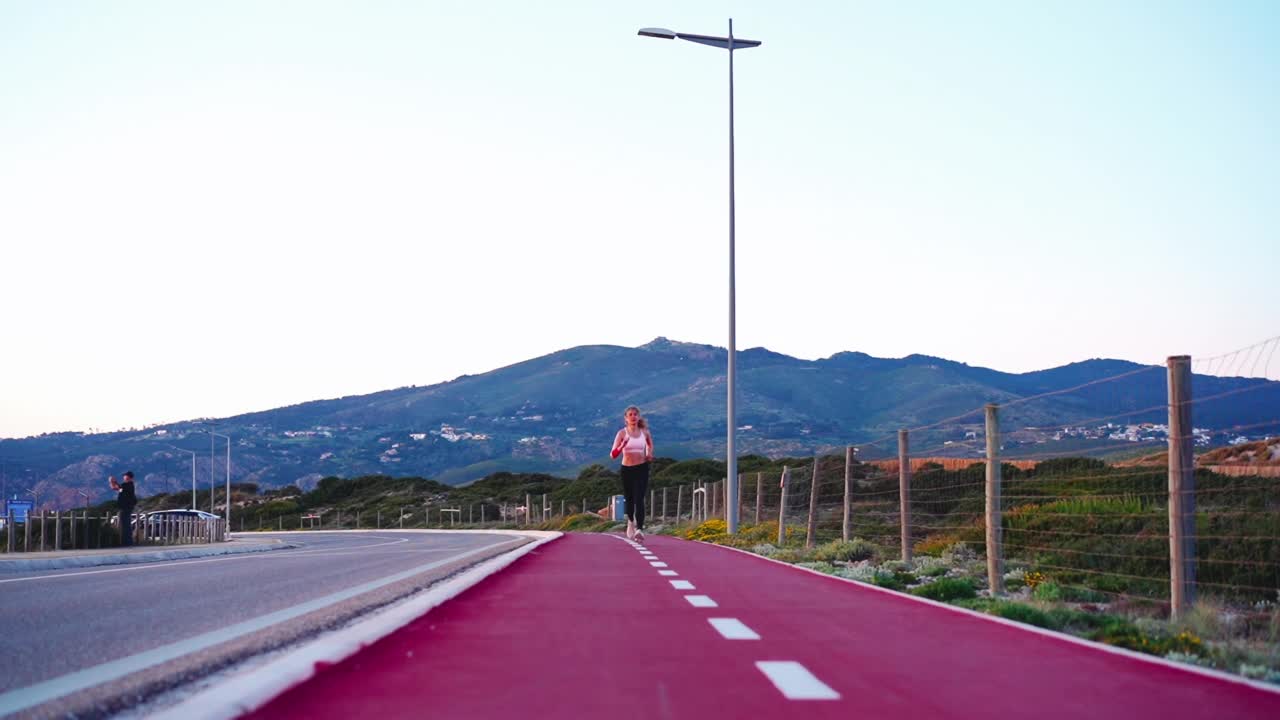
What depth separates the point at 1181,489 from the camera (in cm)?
870

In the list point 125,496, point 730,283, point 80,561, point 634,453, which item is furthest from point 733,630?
point 125,496

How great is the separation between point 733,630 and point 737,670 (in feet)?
5.61

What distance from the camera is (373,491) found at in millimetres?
138875

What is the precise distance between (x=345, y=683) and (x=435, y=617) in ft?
9.95

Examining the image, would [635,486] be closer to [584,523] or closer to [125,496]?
[125,496]

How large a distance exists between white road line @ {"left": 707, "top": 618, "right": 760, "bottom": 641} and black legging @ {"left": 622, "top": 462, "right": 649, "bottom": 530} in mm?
12725

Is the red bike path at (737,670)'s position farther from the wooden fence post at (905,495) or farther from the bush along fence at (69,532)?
the bush along fence at (69,532)

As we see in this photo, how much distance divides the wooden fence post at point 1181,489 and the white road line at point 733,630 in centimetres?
287

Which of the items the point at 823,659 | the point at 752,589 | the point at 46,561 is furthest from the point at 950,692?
the point at 46,561

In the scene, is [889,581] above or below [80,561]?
above

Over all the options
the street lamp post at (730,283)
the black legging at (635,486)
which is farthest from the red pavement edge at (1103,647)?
the street lamp post at (730,283)

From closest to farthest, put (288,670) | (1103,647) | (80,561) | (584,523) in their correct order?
(288,670) → (1103,647) → (80,561) → (584,523)

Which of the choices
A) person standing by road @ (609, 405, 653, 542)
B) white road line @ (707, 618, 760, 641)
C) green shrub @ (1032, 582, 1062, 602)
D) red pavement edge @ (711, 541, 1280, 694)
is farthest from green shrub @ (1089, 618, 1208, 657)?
person standing by road @ (609, 405, 653, 542)

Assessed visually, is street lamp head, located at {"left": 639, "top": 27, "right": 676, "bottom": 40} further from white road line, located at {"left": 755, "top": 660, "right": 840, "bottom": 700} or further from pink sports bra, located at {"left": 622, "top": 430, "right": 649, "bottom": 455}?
white road line, located at {"left": 755, "top": 660, "right": 840, "bottom": 700}
